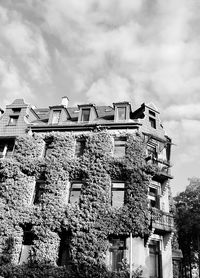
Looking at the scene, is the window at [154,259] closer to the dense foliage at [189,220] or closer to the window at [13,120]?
the dense foliage at [189,220]

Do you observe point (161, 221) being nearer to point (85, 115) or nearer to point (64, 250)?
point (64, 250)

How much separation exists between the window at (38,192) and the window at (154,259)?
9.64 metres

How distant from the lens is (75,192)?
20250mm

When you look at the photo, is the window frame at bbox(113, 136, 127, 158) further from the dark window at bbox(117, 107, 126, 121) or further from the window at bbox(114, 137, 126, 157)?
the dark window at bbox(117, 107, 126, 121)

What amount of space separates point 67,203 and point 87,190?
1976 millimetres

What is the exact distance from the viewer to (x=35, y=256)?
1753cm

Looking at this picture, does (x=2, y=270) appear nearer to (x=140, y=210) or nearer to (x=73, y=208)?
(x=73, y=208)

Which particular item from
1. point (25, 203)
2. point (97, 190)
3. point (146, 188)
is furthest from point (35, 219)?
point (146, 188)

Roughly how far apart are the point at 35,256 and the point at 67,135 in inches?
404

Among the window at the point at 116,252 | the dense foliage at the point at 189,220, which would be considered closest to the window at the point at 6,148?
the window at the point at 116,252

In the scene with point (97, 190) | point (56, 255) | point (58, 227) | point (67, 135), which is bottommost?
point (56, 255)

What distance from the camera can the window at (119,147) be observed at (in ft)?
70.7

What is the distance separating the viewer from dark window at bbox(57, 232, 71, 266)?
699 inches

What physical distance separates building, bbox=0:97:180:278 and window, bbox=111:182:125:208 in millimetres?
80
